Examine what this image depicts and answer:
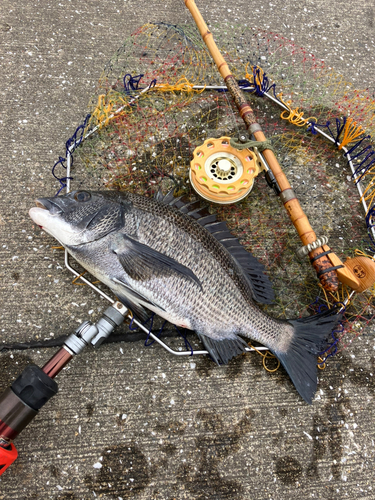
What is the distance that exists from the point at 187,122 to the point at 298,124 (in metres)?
1.09

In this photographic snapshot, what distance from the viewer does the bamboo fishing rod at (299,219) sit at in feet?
7.39

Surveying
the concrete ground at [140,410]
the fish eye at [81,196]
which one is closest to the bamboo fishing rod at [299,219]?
the concrete ground at [140,410]

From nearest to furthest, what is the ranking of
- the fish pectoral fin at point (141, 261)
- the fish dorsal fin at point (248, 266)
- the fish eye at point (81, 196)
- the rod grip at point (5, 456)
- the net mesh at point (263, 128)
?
the rod grip at point (5, 456) < the fish pectoral fin at point (141, 261) < the fish eye at point (81, 196) < the fish dorsal fin at point (248, 266) < the net mesh at point (263, 128)

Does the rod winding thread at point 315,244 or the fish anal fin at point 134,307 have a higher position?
the fish anal fin at point 134,307

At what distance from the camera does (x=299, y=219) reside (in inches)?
92.6

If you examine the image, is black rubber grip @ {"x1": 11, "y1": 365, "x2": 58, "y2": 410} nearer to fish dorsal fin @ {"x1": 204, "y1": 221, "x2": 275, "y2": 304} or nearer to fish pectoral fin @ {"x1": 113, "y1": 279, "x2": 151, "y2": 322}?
fish pectoral fin @ {"x1": 113, "y1": 279, "x2": 151, "y2": 322}

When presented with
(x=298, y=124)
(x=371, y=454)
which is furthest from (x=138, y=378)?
(x=298, y=124)

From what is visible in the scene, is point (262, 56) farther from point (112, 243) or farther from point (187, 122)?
point (112, 243)

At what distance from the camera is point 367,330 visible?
263 cm

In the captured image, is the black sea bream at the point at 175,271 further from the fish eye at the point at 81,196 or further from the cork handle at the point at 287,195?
the cork handle at the point at 287,195

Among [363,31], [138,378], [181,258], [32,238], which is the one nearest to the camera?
[181,258]

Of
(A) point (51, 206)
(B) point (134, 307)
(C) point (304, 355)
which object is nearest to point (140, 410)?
(B) point (134, 307)

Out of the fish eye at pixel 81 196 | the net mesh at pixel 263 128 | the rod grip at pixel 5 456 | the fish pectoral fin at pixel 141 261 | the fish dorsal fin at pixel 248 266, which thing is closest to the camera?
the rod grip at pixel 5 456

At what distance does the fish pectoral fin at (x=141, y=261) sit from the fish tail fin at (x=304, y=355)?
837mm
